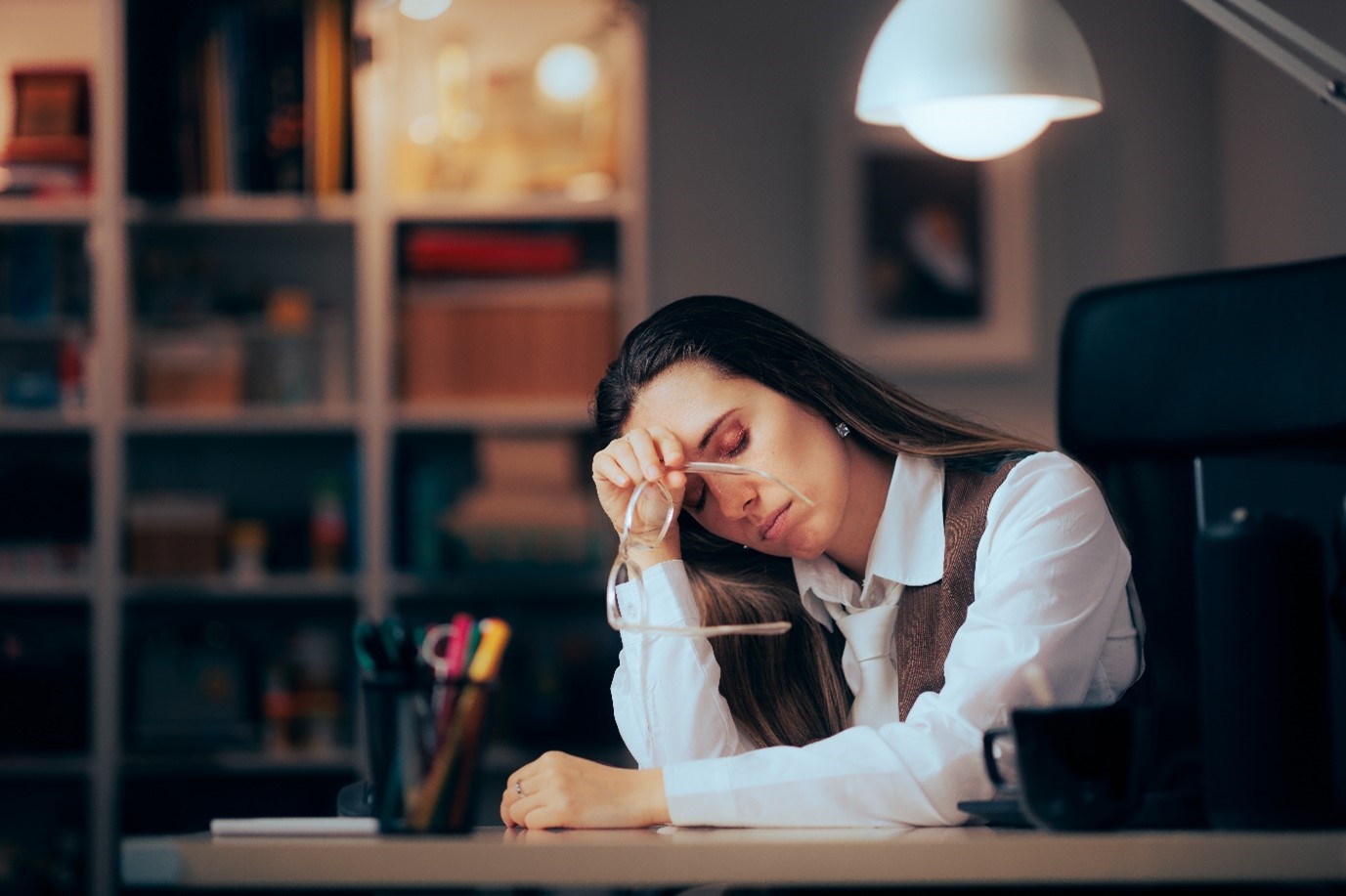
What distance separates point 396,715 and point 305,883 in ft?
0.45

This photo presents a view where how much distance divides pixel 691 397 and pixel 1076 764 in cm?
73

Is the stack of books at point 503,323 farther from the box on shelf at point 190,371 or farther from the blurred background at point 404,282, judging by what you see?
the box on shelf at point 190,371

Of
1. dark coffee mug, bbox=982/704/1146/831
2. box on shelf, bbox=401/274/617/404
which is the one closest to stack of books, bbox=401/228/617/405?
box on shelf, bbox=401/274/617/404

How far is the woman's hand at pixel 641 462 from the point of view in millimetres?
1416

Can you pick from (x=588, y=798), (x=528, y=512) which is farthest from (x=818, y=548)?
(x=528, y=512)

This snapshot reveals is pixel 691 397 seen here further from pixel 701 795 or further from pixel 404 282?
pixel 404 282

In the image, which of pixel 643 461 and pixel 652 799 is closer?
pixel 652 799

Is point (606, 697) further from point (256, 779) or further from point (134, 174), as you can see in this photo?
point (134, 174)

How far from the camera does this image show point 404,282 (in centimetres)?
304

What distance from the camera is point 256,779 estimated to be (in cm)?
296

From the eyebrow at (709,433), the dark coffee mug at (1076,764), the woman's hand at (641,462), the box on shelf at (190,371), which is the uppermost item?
the box on shelf at (190,371)

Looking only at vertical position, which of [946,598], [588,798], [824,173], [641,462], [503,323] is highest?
[824,173]

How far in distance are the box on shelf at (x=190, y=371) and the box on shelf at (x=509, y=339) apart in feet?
1.23

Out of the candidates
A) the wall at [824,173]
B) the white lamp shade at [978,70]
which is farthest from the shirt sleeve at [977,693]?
the wall at [824,173]
